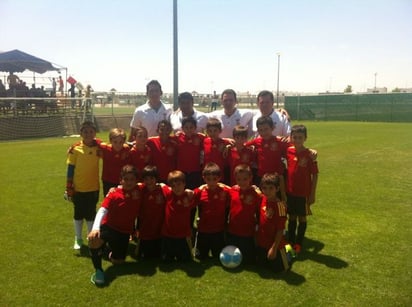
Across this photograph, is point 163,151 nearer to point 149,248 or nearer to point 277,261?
point 149,248

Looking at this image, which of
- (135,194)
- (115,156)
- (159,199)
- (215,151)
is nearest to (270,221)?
(215,151)

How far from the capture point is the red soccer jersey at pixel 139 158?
218 inches

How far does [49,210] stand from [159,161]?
3.06 meters

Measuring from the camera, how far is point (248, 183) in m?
4.96

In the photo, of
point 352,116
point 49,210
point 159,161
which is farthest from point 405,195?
point 352,116

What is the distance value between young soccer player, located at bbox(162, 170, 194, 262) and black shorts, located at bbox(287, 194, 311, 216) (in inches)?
54.9

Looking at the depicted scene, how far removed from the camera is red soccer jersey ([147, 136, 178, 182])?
568 cm

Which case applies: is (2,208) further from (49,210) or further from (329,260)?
(329,260)

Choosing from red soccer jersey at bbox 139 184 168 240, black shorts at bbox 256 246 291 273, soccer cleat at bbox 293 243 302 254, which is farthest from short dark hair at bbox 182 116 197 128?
soccer cleat at bbox 293 243 302 254

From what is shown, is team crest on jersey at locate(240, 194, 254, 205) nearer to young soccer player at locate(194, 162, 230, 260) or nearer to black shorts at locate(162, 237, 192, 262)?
young soccer player at locate(194, 162, 230, 260)

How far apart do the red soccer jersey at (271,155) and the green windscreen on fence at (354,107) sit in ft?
105

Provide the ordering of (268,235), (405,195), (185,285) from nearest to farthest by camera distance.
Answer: (185,285) < (268,235) < (405,195)

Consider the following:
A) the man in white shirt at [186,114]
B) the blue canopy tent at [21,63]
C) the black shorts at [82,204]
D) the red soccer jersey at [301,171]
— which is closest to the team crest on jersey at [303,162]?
the red soccer jersey at [301,171]

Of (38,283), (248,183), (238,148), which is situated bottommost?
(38,283)
